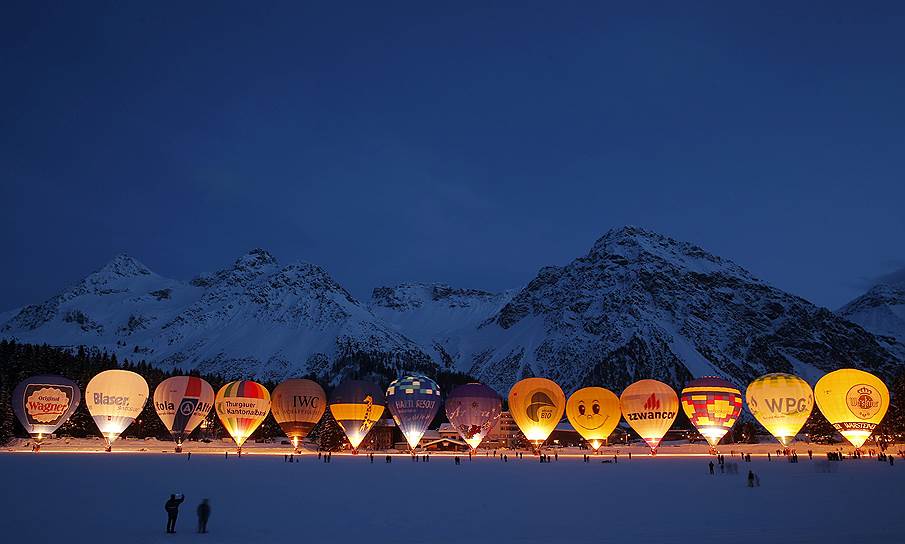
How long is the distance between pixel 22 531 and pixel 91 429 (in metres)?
70.1

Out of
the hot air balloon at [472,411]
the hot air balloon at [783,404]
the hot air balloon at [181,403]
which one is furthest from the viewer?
the hot air balloon at [472,411]

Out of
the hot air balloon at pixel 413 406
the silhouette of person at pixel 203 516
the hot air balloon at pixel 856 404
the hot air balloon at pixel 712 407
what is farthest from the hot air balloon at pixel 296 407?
the silhouette of person at pixel 203 516

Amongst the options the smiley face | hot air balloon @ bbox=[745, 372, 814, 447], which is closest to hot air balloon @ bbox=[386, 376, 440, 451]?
the smiley face

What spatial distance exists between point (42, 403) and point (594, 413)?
147 ft

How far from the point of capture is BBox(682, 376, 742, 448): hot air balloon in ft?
210

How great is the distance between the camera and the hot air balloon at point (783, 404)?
204ft

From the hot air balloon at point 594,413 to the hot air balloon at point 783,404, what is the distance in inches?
474

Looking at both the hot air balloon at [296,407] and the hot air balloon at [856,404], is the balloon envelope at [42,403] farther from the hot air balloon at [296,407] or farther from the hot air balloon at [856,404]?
the hot air balloon at [856,404]

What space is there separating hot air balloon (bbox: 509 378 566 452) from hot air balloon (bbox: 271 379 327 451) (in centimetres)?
1740

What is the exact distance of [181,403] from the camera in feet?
206

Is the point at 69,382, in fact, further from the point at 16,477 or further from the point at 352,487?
the point at 352,487

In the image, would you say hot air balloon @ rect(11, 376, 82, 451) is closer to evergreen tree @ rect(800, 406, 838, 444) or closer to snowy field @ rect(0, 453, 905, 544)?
snowy field @ rect(0, 453, 905, 544)

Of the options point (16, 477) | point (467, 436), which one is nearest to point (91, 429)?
point (467, 436)

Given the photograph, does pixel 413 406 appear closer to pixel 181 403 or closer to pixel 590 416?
pixel 590 416
